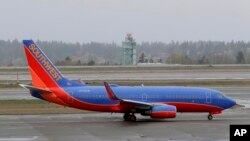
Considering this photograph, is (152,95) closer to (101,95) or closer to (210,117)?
(101,95)

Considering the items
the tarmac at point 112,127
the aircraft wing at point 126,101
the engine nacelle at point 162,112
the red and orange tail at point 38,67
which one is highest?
the red and orange tail at point 38,67

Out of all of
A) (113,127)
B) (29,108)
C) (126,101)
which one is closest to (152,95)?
(126,101)

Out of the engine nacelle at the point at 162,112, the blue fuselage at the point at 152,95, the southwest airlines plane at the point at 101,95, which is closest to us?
the engine nacelle at the point at 162,112

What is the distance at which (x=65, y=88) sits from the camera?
34.3 m

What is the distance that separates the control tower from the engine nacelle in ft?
437

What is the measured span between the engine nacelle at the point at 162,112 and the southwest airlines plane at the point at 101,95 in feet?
0.29

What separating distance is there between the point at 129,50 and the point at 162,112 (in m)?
136

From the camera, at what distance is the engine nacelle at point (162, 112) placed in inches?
1298

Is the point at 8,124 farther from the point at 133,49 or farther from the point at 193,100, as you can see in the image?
the point at 133,49

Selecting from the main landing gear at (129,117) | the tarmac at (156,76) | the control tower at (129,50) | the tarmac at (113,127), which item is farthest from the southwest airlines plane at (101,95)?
the control tower at (129,50)

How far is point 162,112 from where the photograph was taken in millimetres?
33000

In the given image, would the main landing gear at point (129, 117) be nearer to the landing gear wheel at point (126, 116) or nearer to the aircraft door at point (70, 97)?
the landing gear wheel at point (126, 116)

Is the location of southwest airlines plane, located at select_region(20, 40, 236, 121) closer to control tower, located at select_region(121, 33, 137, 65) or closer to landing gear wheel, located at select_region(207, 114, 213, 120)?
landing gear wheel, located at select_region(207, 114, 213, 120)

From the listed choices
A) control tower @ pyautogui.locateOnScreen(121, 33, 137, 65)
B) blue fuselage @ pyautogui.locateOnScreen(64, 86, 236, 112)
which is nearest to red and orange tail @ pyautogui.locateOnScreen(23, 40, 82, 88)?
blue fuselage @ pyautogui.locateOnScreen(64, 86, 236, 112)
